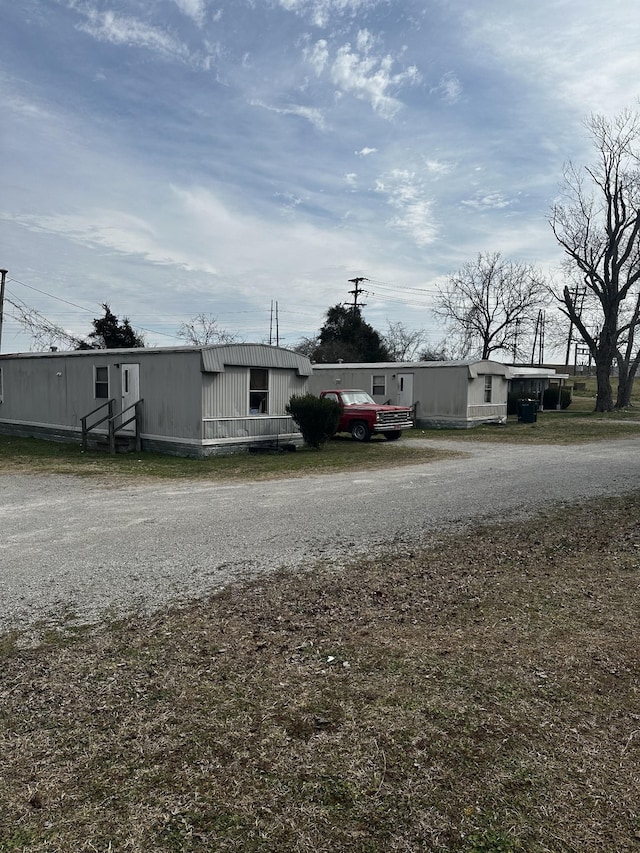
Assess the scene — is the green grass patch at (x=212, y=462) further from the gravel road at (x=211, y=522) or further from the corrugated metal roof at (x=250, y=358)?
the corrugated metal roof at (x=250, y=358)

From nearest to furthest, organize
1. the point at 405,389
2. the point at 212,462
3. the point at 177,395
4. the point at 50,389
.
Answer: the point at 212,462, the point at 177,395, the point at 50,389, the point at 405,389

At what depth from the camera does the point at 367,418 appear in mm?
17781

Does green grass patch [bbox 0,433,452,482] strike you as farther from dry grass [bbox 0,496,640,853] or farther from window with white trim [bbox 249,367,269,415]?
dry grass [bbox 0,496,640,853]

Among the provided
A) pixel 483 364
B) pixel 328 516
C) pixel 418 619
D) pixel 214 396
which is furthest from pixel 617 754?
pixel 483 364

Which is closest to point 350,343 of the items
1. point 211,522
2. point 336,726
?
point 211,522

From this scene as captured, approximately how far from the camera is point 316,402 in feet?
51.3

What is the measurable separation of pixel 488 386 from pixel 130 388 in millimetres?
14195

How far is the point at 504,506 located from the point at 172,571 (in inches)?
186

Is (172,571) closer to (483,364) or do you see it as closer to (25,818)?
(25,818)

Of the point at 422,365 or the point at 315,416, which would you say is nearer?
the point at 315,416

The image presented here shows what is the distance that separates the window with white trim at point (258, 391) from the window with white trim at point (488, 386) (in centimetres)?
1114

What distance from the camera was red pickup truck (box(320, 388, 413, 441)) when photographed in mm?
17703

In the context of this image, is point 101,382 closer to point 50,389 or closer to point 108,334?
point 50,389

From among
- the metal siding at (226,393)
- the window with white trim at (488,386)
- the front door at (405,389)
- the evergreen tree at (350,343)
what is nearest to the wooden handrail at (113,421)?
the metal siding at (226,393)
